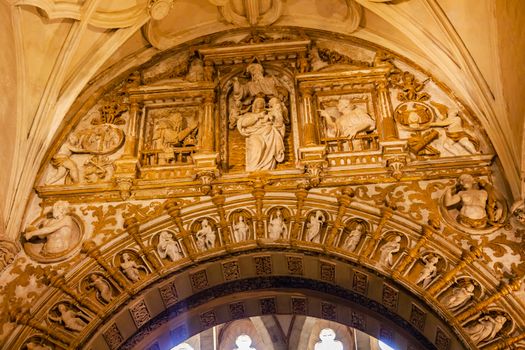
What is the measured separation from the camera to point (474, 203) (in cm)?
866

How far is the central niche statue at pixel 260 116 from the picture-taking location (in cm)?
963

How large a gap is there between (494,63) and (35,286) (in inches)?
250

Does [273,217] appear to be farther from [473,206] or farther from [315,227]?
[473,206]

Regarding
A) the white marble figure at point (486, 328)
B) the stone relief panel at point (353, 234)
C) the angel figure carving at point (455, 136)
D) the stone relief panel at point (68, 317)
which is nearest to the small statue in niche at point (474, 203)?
the angel figure carving at point (455, 136)

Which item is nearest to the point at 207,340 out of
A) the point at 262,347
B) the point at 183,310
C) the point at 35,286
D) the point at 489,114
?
the point at 262,347

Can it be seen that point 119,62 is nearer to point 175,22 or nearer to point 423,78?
point 175,22

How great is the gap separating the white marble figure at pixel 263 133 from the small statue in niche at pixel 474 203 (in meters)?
2.32

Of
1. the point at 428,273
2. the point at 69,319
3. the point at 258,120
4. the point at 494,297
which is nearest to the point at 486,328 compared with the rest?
Result: the point at 494,297

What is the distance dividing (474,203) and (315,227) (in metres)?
1.93

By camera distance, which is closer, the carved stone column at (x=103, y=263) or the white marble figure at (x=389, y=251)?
the white marble figure at (x=389, y=251)

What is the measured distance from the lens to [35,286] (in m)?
8.56

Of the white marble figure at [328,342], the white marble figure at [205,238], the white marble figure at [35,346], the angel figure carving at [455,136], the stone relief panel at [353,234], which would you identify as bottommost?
the white marble figure at [35,346]

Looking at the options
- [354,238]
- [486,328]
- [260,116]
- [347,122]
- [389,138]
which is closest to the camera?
[486,328]

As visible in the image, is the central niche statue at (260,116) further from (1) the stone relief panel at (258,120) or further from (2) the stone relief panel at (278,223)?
(2) the stone relief panel at (278,223)
